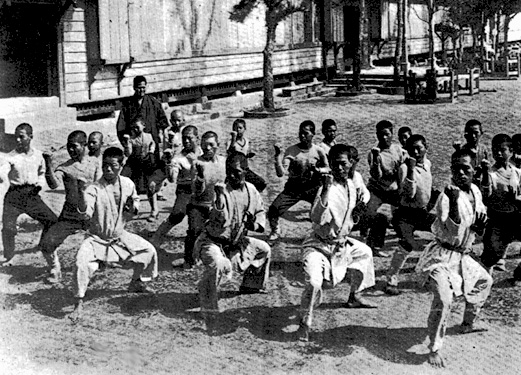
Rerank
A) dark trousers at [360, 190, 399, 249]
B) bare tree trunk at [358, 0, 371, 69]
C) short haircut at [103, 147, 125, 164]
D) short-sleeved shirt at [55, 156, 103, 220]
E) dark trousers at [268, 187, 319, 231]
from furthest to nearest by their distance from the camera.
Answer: bare tree trunk at [358, 0, 371, 69]
dark trousers at [268, 187, 319, 231]
dark trousers at [360, 190, 399, 249]
short-sleeved shirt at [55, 156, 103, 220]
short haircut at [103, 147, 125, 164]

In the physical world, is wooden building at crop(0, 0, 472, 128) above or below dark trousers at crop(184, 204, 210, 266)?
above

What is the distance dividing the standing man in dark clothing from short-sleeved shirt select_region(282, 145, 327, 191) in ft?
7.25

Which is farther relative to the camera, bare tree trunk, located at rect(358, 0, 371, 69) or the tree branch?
bare tree trunk, located at rect(358, 0, 371, 69)

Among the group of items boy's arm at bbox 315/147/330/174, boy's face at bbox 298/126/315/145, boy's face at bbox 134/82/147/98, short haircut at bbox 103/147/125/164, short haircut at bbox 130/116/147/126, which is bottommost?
boy's arm at bbox 315/147/330/174

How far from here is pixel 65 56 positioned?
1423 cm

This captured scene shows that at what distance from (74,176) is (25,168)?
55cm

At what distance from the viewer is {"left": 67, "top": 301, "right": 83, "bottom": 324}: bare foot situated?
5.86 metres

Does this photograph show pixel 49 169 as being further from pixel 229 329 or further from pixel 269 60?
pixel 269 60

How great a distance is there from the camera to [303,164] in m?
8.06

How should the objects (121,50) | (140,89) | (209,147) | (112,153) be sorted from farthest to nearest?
(121,50) → (140,89) → (209,147) → (112,153)

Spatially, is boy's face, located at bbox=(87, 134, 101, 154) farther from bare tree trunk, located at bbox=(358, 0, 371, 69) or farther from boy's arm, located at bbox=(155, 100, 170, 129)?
bare tree trunk, located at bbox=(358, 0, 371, 69)

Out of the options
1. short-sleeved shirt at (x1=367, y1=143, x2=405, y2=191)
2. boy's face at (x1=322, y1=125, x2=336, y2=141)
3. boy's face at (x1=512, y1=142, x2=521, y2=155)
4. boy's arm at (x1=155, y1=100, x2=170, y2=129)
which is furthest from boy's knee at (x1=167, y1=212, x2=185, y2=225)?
boy's face at (x1=512, y1=142, x2=521, y2=155)

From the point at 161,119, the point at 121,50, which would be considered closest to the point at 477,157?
the point at 161,119

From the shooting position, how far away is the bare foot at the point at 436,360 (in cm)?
494
